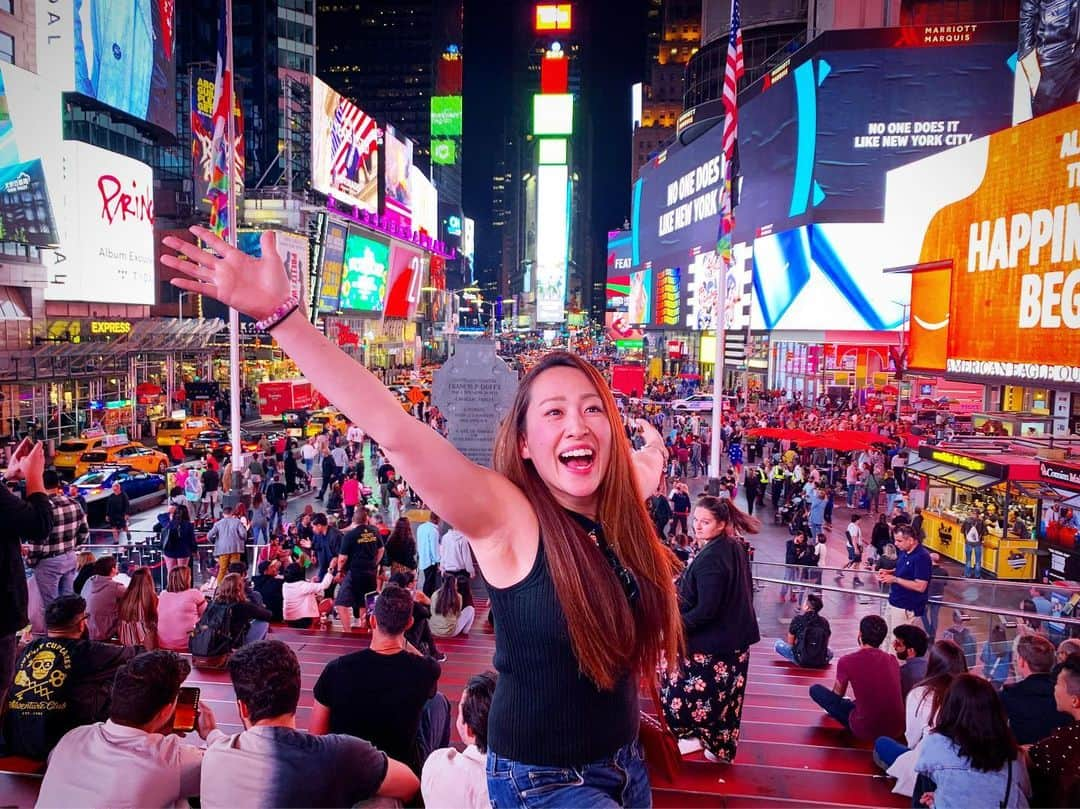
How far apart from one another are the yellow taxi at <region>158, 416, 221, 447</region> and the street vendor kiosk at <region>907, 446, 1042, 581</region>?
850 inches

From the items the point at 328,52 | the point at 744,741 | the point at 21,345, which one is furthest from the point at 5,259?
the point at 328,52

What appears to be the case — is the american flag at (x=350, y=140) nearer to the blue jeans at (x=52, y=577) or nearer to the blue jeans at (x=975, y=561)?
the blue jeans at (x=975, y=561)

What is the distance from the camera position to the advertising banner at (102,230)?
32375 millimetres

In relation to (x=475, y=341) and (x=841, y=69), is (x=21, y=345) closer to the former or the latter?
(x=475, y=341)

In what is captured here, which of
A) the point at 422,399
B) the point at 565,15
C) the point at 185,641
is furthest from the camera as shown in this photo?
the point at 565,15

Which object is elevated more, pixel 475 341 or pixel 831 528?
pixel 475 341

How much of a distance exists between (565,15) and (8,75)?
91775mm

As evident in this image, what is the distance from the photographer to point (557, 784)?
1.81 meters

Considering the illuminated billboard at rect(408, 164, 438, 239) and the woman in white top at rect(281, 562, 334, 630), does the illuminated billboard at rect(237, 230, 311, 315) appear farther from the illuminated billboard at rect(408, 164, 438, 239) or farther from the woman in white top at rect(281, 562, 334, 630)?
the woman in white top at rect(281, 562, 334, 630)

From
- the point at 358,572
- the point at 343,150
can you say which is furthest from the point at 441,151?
the point at 358,572

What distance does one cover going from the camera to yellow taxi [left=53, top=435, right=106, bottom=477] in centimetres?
2083

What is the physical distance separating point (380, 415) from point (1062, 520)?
15.6m

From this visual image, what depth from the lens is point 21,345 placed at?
27250mm

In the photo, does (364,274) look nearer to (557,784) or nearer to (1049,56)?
(1049,56)
